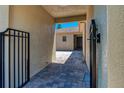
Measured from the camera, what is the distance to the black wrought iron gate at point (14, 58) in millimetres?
3039

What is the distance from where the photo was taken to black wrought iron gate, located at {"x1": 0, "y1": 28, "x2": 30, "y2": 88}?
9.97 ft

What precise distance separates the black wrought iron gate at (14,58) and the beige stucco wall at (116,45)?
2.44 m

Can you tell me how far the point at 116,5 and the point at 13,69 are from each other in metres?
2.97

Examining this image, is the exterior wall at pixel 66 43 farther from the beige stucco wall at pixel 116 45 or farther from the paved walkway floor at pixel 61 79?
the beige stucco wall at pixel 116 45

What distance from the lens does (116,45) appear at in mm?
1182

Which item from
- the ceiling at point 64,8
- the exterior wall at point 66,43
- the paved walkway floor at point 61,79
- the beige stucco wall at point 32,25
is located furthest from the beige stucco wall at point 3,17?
the exterior wall at point 66,43

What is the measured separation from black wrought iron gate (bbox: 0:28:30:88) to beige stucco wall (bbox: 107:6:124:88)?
2.44m

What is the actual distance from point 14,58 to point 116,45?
2.80m

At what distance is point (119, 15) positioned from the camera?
1.16 meters

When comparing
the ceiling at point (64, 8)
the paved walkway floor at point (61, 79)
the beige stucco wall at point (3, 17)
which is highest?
the ceiling at point (64, 8)

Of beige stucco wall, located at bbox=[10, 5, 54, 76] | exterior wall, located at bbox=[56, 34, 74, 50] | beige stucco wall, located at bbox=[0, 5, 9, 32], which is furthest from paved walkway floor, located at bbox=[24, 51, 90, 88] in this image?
exterior wall, located at bbox=[56, 34, 74, 50]

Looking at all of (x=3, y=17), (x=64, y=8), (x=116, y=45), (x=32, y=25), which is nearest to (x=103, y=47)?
(x=116, y=45)

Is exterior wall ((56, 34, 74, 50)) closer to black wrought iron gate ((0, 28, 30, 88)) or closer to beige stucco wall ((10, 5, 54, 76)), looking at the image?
beige stucco wall ((10, 5, 54, 76))
